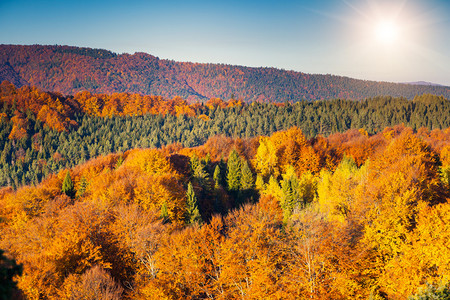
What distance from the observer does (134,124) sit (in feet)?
549

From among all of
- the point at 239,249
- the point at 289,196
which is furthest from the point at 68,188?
the point at 239,249

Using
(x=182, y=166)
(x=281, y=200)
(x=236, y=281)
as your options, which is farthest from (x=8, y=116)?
(x=236, y=281)

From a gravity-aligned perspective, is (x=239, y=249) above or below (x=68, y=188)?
above

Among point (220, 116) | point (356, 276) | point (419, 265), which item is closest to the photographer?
point (419, 265)

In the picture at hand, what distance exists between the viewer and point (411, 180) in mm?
39500

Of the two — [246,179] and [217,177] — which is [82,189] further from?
[246,179]

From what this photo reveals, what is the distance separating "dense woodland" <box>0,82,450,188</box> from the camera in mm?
135000

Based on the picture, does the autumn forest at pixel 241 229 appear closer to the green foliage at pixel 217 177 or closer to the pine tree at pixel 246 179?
the green foliage at pixel 217 177

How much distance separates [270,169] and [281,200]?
803 inches

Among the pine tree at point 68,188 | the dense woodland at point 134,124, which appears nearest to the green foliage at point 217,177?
the pine tree at point 68,188

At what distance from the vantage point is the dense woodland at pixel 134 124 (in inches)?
5315

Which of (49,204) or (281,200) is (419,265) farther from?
(49,204)

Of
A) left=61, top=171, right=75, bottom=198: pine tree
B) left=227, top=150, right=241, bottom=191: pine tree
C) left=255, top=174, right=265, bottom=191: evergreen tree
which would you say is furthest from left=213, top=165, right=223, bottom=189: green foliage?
left=61, top=171, right=75, bottom=198: pine tree

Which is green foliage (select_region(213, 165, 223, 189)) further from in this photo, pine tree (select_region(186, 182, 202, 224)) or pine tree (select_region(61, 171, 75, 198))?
pine tree (select_region(61, 171, 75, 198))
